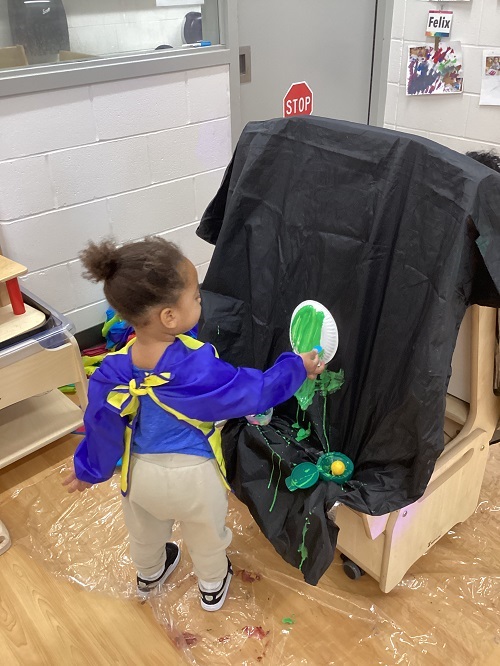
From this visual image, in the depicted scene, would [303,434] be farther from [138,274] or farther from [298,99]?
[298,99]

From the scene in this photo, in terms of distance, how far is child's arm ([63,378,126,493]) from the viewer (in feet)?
3.28

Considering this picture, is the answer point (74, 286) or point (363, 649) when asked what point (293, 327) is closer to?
point (363, 649)

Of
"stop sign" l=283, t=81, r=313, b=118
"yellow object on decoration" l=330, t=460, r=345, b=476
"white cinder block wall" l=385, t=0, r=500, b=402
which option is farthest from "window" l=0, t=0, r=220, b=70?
"yellow object on decoration" l=330, t=460, r=345, b=476

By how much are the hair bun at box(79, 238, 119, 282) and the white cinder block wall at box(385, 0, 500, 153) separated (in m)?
1.75

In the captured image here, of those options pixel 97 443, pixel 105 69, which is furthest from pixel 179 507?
pixel 105 69

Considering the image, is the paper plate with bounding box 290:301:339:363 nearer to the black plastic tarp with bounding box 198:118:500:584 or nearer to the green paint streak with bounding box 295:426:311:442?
the black plastic tarp with bounding box 198:118:500:584

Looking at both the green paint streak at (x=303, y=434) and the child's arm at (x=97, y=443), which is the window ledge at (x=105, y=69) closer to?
the child's arm at (x=97, y=443)

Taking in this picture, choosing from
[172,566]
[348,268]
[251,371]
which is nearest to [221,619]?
[172,566]

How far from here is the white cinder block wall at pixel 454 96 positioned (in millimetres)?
2037

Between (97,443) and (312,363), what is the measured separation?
405 millimetres

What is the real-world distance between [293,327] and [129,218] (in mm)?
1097

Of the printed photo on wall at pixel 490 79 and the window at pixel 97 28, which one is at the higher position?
the window at pixel 97 28

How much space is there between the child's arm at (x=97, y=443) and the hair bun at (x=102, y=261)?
21cm

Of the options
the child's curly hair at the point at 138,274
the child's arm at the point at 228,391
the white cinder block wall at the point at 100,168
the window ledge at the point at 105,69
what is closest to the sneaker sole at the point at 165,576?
the child's arm at the point at 228,391
